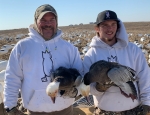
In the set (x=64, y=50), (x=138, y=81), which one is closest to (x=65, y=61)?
(x=64, y=50)

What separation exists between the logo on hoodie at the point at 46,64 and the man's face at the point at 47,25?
0.25 meters

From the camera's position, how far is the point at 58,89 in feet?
10.0

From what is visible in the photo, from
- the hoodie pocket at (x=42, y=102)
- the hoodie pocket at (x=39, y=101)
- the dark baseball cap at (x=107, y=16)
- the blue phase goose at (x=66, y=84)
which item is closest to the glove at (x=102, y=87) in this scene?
the blue phase goose at (x=66, y=84)

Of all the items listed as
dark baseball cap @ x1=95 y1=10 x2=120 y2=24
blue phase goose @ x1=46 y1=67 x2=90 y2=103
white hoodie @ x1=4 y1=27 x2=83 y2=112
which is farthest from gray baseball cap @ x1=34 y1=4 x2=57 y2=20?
blue phase goose @ x1=46 y1=67 x2=90 y2=103

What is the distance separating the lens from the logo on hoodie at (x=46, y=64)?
3.32m

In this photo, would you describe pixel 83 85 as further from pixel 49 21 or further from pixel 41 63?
pixel 49 21

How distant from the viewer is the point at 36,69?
330 centimetres

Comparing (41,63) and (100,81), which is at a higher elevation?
(41,63)

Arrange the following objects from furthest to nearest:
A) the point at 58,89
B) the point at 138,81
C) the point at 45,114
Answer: the point at 138,81 → the point at 45,114 → the point at 58,89

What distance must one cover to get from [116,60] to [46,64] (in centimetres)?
107

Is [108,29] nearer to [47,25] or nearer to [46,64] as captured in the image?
[47,25]

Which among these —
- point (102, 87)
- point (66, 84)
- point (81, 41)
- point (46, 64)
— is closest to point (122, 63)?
point (102, 87)

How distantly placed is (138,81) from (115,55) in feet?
1.76

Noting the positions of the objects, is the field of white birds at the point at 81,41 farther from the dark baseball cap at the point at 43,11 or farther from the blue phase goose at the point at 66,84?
the dark baseball cap at the point at 43,11
